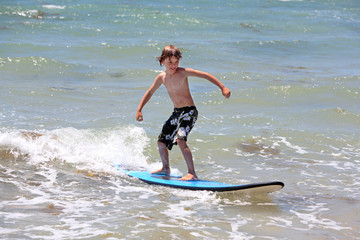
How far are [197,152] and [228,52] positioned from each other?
1008 centimetres

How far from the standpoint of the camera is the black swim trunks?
6156mm

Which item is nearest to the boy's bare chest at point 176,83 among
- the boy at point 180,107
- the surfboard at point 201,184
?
the boy at point 180,107

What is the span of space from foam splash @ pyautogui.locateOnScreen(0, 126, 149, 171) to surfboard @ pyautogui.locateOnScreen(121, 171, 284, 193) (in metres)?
0.63

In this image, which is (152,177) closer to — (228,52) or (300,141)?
(300,141)

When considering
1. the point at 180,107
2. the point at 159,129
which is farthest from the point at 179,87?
the point at 159,129

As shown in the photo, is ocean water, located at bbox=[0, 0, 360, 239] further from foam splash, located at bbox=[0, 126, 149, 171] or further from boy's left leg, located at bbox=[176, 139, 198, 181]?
boy's left leg, located at bbox=[176, 139, 198, 181]

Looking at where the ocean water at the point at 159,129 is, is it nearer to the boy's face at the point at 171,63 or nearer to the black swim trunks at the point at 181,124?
the black swim trunks at the point at 181,124

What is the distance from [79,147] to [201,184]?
230 cm

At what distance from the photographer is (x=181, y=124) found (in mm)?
6168

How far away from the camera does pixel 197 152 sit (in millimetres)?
7875

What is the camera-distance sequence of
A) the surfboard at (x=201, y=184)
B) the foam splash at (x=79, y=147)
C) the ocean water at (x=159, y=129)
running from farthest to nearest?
the foam splash at (x=79, y=147)
the surfboard at (x=201, y=184)
the ocean water at (x=159, y=129)

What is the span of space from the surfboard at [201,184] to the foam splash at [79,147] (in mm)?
629

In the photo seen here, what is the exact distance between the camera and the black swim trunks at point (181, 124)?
20.2 feet

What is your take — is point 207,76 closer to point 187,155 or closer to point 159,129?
point 187,155
